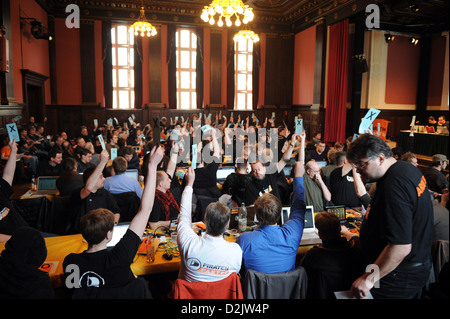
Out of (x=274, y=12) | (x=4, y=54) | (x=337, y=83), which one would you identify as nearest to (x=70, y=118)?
(x=4, y=54)

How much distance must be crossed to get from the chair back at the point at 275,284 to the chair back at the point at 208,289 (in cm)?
16

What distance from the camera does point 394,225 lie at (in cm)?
171

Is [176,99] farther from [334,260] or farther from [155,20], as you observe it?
[334,260]

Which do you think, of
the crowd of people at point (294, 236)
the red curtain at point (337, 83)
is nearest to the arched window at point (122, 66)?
the red curtain at point (337, 83)

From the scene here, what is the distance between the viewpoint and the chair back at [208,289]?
2094mm

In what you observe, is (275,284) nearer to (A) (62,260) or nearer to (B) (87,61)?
(A) (62,260)

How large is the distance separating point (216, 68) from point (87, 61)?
18.5 feet

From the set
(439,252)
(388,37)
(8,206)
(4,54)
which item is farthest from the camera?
(388,37)

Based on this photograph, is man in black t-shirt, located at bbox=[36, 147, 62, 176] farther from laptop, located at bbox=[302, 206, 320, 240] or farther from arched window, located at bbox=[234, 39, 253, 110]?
arched window, located at bbox=[234, 39, 253, 110]

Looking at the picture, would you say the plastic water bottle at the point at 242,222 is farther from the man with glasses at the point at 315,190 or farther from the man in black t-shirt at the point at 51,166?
the man in black t-shirt at the point at 51,166

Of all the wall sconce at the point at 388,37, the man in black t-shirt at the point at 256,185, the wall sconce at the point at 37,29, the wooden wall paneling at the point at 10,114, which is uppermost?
the wall sconce at the point at 388,37

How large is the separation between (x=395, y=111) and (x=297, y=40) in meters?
5.49

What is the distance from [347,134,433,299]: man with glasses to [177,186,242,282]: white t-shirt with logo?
0.80 metres
